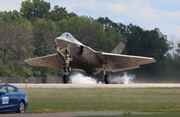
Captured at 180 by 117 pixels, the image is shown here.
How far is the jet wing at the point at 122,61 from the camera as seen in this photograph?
159ft

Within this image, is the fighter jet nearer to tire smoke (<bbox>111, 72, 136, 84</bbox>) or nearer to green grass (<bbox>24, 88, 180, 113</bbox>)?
tire smoke (<bbox>111, 72, 136, 84</bbox>)

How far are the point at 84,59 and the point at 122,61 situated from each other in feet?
18.5

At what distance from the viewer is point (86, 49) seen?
1784 inches

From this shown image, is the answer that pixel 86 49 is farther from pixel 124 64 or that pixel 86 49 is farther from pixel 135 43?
pixel 135 43

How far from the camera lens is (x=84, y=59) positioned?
45219 millimetres

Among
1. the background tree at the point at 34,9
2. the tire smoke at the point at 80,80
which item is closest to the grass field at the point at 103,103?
the tire smoke at the point at 80,80

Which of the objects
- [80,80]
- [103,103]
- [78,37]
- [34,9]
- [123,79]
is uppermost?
[34,9]

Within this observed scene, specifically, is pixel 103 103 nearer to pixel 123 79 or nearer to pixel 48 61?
pixel 48 61

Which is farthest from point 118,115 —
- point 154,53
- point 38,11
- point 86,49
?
point 38,11

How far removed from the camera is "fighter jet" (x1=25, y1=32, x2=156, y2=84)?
41.9 metres

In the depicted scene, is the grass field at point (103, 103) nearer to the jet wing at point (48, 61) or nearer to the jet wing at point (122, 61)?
the jet wing at point (122, 61)

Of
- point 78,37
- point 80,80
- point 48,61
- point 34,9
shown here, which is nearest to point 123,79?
point 80,80

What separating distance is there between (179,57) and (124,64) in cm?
732

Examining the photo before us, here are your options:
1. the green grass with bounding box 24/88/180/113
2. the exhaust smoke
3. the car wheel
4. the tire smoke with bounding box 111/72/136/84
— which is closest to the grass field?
the green grass with bounding box 24/88/180/113
